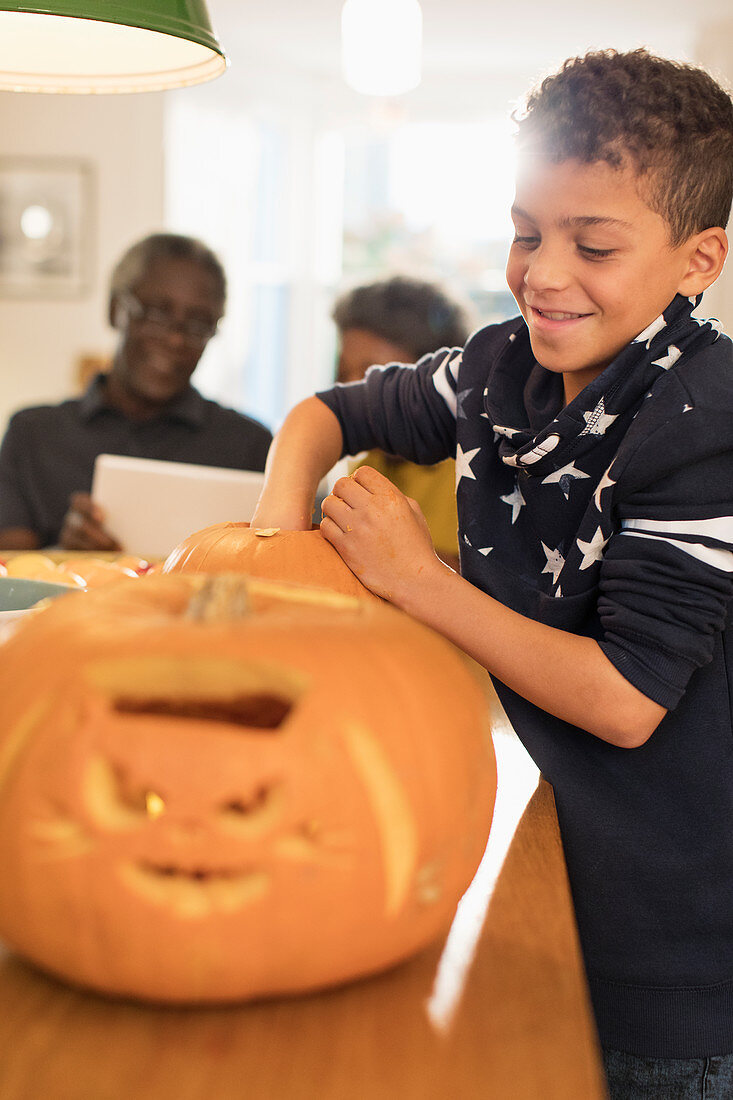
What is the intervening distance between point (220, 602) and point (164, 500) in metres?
1.05

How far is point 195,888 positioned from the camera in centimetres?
41

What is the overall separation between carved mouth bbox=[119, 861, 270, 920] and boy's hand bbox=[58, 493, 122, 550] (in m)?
1.25

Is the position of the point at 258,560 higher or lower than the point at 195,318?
lower

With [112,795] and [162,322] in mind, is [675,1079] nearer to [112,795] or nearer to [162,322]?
[112,795]

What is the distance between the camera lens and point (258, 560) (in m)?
0.72

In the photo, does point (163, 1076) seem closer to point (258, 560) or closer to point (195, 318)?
point (258, 560)

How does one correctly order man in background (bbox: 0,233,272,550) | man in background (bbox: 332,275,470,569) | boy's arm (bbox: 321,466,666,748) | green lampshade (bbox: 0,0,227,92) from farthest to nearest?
man in background (bbox: 0,233,272,550), man in background (bbox: 332,275,470,569), green lampshade (bbox: 0,0,227,92), boy's arm (bbox: 321,466,666,748)

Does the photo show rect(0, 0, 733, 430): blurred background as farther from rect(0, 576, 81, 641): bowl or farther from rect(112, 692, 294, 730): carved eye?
rect(112, 692, 294, 730): carved eye

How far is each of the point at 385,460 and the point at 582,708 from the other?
3.92 feet

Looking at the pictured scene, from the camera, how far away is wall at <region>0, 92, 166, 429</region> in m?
4.41

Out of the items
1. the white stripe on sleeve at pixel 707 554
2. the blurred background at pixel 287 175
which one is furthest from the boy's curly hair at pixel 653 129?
the blurred background at pixel 287 175

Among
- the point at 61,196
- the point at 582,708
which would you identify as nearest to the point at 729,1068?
the point at 582,708

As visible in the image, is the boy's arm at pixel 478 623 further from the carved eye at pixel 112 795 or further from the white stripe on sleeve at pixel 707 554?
the carved eye at pixel 112 795

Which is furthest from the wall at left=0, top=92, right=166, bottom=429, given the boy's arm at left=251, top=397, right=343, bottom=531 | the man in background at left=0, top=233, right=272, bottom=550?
the boy's arm at left=251, top=397, right=343, bottom=531
